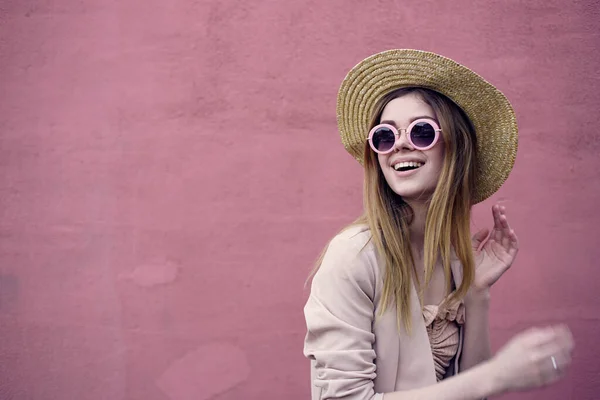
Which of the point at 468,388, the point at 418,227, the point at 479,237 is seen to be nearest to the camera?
the point at 468,388

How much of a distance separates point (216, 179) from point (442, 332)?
1721 millimetres

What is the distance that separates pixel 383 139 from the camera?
177cm

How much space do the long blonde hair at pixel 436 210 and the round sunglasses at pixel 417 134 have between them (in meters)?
0.05

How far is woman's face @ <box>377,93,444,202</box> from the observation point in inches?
68.7

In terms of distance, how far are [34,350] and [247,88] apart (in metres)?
1.84

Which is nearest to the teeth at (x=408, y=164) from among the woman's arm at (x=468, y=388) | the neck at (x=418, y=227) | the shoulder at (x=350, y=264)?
the neck at (x=418, y=227)

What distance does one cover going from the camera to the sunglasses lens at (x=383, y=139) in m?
1.75

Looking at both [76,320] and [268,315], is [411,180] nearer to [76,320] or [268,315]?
[268,315]

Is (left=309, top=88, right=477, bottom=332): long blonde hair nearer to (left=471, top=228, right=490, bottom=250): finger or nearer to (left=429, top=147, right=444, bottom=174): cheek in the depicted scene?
(left=429, top=147, right=444, bottom=174): cheek

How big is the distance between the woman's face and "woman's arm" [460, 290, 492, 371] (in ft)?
1.32

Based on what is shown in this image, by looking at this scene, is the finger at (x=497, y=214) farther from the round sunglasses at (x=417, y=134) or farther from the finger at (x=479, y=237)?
the round sunglasses at (x=417, y=134)

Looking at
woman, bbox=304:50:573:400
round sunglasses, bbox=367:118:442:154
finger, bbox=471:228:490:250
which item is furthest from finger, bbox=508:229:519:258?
round sunglasses, bbox=367:118:442:154

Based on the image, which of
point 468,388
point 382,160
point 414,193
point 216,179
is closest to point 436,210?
point 414,193

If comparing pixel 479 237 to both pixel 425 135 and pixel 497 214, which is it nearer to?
pixel 497 214
